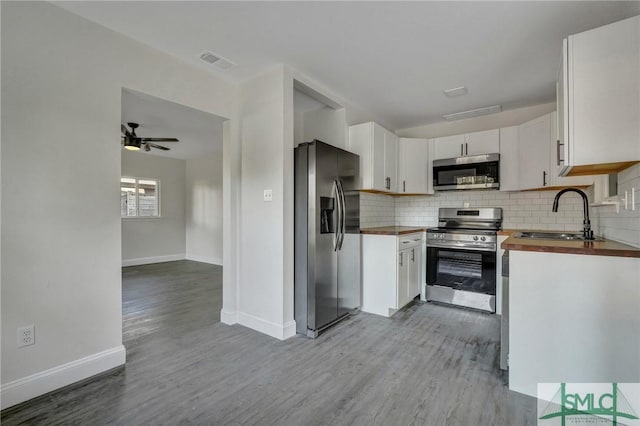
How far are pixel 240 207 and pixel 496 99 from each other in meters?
3.33

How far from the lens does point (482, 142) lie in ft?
12.1

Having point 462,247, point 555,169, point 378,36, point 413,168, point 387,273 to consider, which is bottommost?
point 387,273

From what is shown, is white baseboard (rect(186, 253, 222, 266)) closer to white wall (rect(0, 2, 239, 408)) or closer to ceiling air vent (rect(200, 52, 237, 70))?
white wall (rect(0, 2, 239, 408))

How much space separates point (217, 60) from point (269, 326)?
101 inches

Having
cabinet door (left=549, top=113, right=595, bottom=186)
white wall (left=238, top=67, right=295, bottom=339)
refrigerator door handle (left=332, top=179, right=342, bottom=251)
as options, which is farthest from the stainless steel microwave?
white wall (left=238, top=67, right=295, bottom=339)

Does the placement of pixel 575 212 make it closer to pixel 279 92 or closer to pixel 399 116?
pixel 399 116

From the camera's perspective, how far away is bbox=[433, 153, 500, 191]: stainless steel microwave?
357 centimetres

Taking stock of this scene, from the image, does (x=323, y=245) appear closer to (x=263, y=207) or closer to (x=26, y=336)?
(x=263, y=207)

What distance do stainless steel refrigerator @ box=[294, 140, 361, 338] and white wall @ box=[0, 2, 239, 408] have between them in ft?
4.87

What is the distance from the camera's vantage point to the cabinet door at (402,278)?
10.6 ft

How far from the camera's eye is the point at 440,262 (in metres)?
3.68

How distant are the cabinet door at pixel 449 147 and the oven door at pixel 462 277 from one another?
52.1 inches

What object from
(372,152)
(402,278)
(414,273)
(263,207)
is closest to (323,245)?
(263,207)

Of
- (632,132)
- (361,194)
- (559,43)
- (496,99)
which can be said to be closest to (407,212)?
(361,194)
